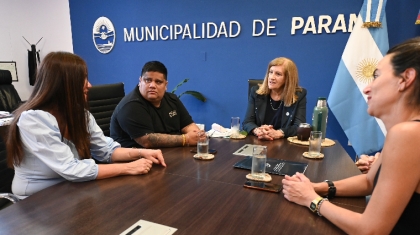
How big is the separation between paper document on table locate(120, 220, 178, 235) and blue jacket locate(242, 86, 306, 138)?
149 cm

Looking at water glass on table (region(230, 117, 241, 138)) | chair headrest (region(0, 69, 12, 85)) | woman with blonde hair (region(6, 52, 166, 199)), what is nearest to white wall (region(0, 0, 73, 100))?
chair headrest (region(0, 69, 12, 85))

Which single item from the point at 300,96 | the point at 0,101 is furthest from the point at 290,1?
the point at 0,101

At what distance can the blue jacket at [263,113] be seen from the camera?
2.37 meters

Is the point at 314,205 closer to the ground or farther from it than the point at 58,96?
closer to the ground

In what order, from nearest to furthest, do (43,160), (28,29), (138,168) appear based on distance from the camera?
1. (43,160)
2. (138,168)
3. (28,29)

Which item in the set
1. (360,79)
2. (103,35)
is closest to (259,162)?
(360,79)

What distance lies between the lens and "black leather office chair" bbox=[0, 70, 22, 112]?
3746 mm

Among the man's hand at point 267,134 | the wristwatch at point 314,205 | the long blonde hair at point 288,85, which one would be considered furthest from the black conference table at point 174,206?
the long blonde hair at point 288,85

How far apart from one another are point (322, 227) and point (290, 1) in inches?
111

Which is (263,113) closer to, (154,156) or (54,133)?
(154,156)

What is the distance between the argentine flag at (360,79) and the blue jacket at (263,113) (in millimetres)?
662

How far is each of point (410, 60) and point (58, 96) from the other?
4.49 ft

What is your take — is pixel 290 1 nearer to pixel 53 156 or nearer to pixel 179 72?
pixel 179 72

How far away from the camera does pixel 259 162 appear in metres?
1.29
